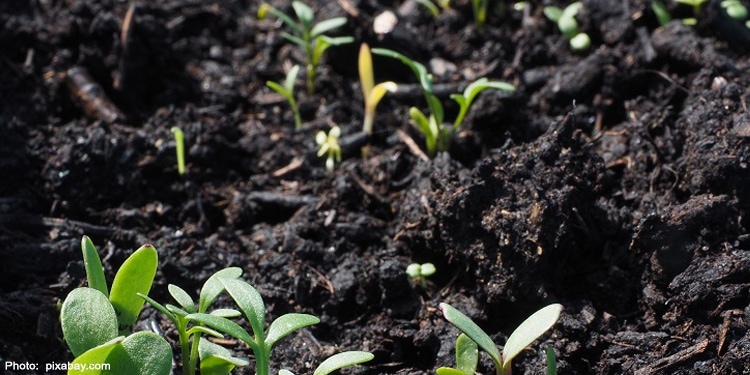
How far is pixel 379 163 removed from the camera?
2.53 metres

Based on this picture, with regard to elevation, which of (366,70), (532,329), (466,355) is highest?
(366,70)

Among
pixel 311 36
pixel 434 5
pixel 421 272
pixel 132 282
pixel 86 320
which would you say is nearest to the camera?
pixel 86 320

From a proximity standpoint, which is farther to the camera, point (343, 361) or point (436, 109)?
point (436, 109)

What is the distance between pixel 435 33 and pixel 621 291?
1421mm

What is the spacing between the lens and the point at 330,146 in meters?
2.55

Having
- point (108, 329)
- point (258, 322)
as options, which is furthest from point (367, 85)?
point (108, 329)

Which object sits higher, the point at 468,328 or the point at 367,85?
the point at 367,85

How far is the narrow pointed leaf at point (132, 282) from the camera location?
1700 mm

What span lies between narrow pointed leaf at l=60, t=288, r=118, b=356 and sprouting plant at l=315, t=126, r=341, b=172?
1041 millimetres

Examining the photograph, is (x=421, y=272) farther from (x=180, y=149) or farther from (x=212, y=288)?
(x=180, y=149)

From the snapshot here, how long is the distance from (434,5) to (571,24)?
58 centimetres

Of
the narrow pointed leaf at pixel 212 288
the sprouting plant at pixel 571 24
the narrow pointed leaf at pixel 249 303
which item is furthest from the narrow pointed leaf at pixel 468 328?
the sprouting plant at pixel 571 24

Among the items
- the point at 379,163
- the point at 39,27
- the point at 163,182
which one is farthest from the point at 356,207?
the point at 39,27

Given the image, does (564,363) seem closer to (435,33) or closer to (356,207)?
(356,207)
